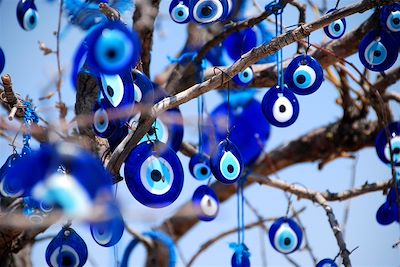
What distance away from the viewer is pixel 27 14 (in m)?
2.21

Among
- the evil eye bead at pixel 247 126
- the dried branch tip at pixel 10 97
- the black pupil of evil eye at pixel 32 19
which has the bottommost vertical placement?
the dried branch tip at pixel 10 97

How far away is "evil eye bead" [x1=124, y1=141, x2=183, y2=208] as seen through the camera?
5.31ft

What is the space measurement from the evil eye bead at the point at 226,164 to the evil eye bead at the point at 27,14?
863mm

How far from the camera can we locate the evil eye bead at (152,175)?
162 centimetres

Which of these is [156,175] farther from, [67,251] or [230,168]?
[67,251]

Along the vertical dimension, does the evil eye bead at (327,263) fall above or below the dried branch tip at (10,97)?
below

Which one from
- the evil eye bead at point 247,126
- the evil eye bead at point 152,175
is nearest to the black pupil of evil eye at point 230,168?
the evil eye bead at point 152,175

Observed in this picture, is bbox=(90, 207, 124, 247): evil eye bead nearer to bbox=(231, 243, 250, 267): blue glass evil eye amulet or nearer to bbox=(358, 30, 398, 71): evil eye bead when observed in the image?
bbox=(231, 243, 250, 267): blue glass evil eye amulet

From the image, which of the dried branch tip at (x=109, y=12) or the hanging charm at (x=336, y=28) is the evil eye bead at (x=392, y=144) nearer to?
the hanging charm at (x=336, y=28)

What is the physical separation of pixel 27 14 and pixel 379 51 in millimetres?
1135

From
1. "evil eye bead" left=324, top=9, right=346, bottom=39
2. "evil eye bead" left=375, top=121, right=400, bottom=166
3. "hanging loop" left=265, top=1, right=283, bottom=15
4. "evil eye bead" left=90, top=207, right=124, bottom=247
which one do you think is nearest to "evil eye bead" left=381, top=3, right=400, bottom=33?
"evil eye bead" left=324, top=9, right=346, bottom=39

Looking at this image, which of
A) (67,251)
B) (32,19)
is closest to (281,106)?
(67,251)

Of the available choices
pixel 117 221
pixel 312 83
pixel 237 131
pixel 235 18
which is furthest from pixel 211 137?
pixel 117 221

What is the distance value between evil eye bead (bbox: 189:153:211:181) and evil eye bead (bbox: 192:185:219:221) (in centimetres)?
14
